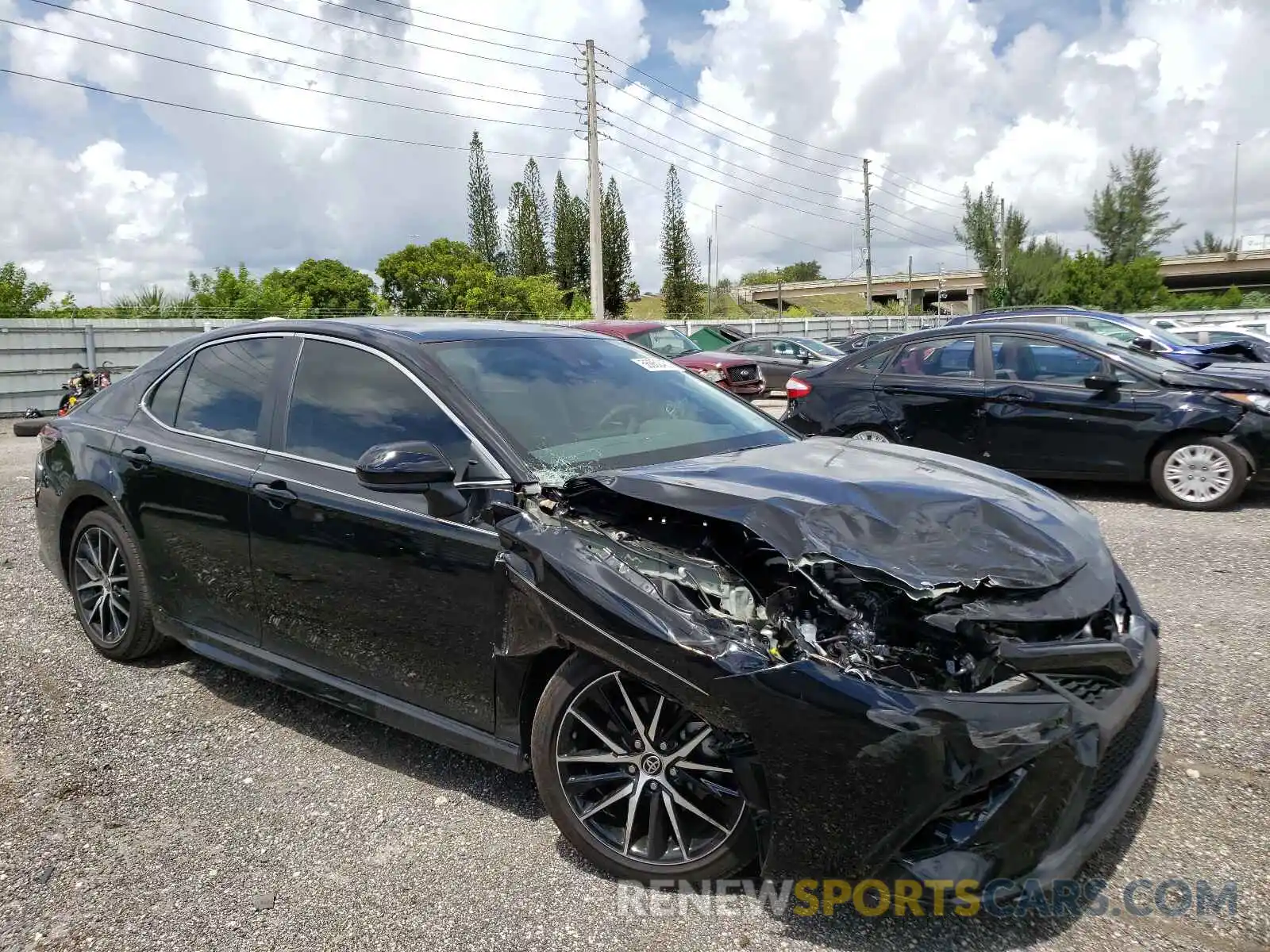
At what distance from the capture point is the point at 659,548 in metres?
2.79

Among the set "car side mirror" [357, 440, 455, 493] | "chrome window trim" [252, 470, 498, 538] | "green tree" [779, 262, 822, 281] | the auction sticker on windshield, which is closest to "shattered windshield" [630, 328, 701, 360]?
the auction sticker on windshield

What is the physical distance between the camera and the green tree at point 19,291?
1216 inches

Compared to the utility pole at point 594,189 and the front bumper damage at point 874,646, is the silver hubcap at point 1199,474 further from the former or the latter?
the utility pole at point 594,189

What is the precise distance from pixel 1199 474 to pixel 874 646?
6207 mm

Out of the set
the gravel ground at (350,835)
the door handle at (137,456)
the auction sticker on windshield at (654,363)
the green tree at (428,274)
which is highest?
the green tree at (428,274)

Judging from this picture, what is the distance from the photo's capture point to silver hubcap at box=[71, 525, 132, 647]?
4336 mm

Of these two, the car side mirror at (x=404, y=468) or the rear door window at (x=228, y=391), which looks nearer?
the car side mirror at (x=404, y=468)

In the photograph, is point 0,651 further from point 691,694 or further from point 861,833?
point 861,833

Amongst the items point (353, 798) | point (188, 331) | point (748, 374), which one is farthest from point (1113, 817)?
point (188, 331)

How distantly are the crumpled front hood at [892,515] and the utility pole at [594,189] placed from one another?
26.1 meters

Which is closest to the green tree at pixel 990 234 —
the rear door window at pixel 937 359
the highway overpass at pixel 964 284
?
the highway overpass at pixel 964 284

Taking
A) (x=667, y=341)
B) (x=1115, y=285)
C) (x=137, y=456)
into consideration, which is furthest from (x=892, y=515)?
(x=1115, y=285)

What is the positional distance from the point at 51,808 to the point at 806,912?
8.46 ft

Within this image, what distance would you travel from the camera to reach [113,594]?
438 centimetres
